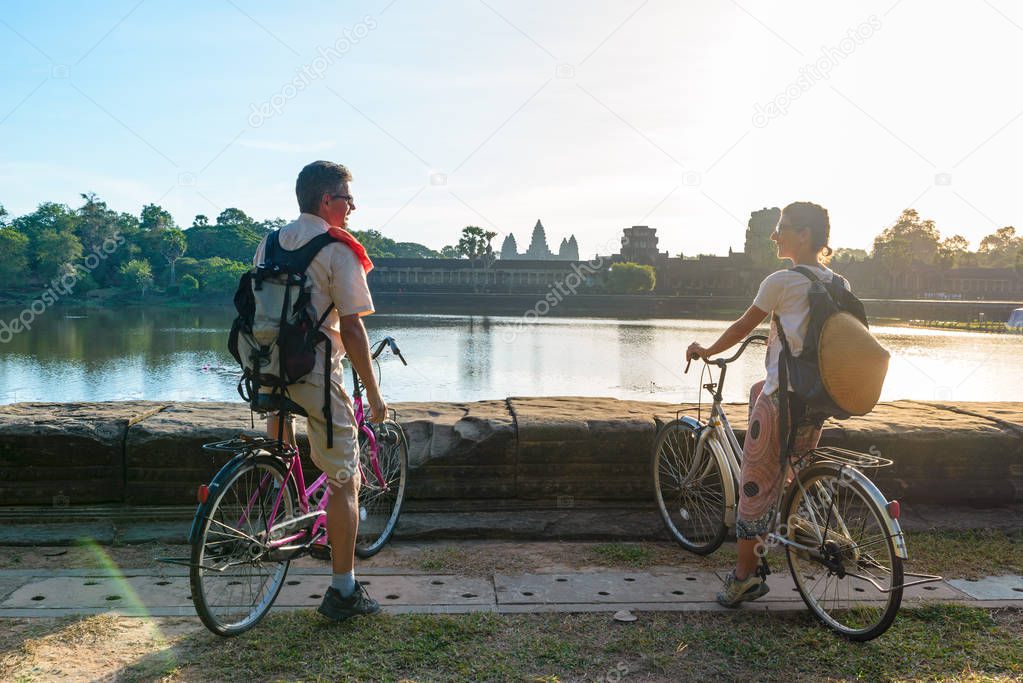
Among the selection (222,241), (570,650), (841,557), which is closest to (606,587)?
(570,650)

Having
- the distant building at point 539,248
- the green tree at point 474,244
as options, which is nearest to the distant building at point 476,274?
the green tree at point 474,244

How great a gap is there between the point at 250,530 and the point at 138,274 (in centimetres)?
8002

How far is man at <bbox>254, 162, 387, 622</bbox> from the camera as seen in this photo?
100 inches

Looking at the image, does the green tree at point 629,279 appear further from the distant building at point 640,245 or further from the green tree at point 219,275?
the green tree at point 219,275

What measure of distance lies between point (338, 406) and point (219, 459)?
1.30m

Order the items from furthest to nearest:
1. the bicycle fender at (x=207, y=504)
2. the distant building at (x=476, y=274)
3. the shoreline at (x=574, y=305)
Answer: the distant building at (x=476, y=274) → the shoreline at (x=574, y=305) → the bicycle fender at (x=207, y=504)

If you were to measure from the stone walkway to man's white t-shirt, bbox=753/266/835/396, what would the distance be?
2.77 ft

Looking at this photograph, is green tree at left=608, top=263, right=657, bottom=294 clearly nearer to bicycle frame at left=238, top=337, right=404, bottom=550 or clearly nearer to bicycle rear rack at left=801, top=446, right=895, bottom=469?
bicycle frame at left=238, top=337, right=404, bottom=550

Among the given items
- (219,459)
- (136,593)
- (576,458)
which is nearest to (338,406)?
(136,593)

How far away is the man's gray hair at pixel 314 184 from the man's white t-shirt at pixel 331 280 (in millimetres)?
96

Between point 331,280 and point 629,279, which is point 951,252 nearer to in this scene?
point 629,279

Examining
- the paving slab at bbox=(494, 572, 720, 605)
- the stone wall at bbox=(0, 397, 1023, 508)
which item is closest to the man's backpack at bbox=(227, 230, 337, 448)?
the paving slab at bbox=(494, 572, 720, 605)

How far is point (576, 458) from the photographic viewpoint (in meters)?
3.86

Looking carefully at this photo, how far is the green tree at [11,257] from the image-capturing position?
72625mm
